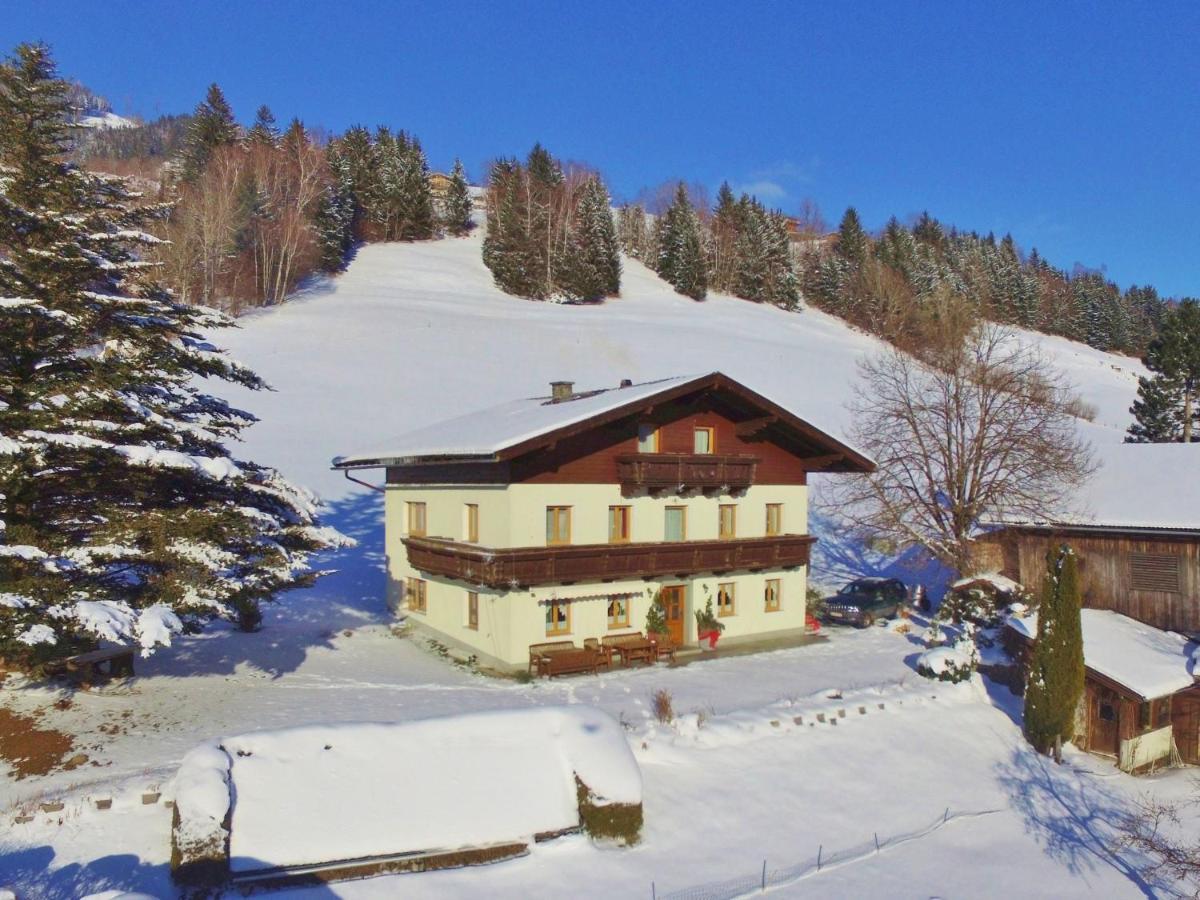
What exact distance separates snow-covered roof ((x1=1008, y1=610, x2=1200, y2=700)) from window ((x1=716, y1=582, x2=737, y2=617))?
800 centimetres

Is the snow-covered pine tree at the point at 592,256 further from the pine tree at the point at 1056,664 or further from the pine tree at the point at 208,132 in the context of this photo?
the pine tree at the point at 1056,664

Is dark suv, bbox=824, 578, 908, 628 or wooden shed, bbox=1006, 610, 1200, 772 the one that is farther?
dark suv, bbox=824, 578, 908, 628

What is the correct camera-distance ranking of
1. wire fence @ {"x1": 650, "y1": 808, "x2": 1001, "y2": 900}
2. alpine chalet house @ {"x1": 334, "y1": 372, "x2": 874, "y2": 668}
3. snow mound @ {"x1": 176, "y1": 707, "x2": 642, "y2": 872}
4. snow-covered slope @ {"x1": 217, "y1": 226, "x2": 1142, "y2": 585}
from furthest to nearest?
snow-covered slope @ {"x1": 217, "y1": 226, "x2": 1142, "y2": 585}, alpine chalet house @ {"x1": 334, "y1": 372, "x2": 874, "y2": 668}, wire fence @ {"x1": 650, "y1": 808, "x2": 1001, "y2": 900}, snow mound @ {"x1": 176, "y1": 707, "x2": 642, "y2": 872}

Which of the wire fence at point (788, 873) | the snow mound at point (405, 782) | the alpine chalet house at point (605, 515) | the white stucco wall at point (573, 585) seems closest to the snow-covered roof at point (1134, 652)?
the white stucco wall at point (573, 585)

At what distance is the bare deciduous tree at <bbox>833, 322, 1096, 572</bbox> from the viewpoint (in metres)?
29.0

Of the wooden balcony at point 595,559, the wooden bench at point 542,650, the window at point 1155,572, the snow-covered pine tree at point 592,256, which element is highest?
the snow-covered pine tree at point 592,256

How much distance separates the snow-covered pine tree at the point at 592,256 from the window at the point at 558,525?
228ft

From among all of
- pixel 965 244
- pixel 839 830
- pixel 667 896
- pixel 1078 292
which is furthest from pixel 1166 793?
pixel 965 244

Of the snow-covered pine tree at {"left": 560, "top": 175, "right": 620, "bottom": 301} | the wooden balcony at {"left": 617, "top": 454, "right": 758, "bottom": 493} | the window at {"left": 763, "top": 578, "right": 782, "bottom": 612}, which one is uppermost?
the snow-covered pine tree at {"left": 560, "top": 175, "right": 620, "bottom": 301}

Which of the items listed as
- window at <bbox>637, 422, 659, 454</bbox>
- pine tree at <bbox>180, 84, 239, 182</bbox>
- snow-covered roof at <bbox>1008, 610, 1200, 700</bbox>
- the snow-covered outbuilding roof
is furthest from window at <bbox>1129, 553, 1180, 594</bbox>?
pine tree at <bbox>180, 84, 239, 182</bbox>

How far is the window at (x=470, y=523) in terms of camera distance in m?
23.0

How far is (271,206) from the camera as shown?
81000 mm

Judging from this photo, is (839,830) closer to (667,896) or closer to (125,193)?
(667,896)

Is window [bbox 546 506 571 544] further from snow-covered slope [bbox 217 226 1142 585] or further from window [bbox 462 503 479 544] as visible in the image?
snow-covered slope [bbox 217 226 1142 585]
